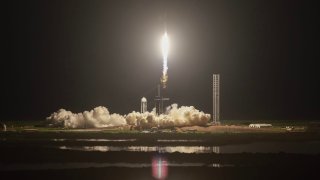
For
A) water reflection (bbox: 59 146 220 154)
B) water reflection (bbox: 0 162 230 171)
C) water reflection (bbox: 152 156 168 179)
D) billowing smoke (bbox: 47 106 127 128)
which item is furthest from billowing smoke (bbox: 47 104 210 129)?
water reflection (bbox: 0 162 230 171)

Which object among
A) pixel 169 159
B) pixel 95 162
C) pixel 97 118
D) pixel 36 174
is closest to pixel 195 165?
pixel 169 159

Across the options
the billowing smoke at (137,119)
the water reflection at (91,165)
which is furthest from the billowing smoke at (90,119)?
the water reflection at (91,165)

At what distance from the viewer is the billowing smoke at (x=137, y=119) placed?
146875mm

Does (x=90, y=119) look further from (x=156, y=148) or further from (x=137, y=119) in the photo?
(x=156, y=148)

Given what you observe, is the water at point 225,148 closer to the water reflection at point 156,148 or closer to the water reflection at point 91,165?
the water reflection at point 156,148

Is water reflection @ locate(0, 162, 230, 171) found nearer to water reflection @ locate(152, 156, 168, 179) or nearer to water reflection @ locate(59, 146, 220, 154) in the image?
water reflection @ locate(152, 156, 168, 179)

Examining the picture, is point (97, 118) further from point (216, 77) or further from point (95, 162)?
point (95, 162)

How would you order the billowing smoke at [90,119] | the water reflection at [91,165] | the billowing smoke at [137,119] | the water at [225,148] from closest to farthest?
1. the water reflection at [91,165]
2. the water at [225,148]
3. the billowing smoke at [137,119]
4. the billowing smoke at [90,119]

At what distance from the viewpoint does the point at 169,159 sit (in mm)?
90750

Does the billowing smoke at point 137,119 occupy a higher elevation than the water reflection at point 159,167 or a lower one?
higher

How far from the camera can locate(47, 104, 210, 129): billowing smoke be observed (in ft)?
482

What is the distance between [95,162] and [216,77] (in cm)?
6431

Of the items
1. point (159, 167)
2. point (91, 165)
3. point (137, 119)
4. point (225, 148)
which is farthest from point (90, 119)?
point (159, 167)

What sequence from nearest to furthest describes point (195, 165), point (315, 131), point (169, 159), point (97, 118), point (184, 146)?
point (195, 165)
point (169, 159)
point (184, 146)
point (315, 131)
point (97, 118)
